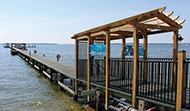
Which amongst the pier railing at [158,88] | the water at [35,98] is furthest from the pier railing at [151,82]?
the water at [35,98]

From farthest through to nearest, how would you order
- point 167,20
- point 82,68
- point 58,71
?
1. point 58,71
2. point 82,68
3. point 167,20

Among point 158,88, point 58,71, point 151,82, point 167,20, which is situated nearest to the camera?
point 158,88

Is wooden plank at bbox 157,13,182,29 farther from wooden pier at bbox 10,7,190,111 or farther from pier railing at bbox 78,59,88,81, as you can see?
pier railing at bbox 78,59,88,81

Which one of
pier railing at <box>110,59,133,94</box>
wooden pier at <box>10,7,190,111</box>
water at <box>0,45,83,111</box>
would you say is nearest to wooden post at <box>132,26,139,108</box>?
wooden pier at <box>10,7,190,111</box>

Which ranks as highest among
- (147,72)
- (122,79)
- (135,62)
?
(135,62)

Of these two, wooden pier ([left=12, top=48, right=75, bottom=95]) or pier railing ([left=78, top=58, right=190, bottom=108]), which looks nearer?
pier railing ([left=78, top=58, right=190, bottom=108])

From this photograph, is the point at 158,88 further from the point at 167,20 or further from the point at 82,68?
the point at 82,68

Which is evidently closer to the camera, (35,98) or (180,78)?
(180,78)

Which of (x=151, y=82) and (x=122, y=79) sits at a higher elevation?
(x=151, y=82)

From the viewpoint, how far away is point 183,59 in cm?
439

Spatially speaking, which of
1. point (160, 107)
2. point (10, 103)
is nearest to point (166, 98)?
point (160, 107)

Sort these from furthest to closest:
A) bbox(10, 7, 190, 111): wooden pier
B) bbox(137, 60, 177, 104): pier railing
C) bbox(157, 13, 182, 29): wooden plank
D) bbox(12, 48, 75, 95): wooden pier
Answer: bbox(12, 48, 75, 95): wooden pier → bbox(157, 13, 182, 29): wooden plank → bbox(137, 60, 177, 104): pier railing → bbox(10, 7, 190, 111): wooden pier

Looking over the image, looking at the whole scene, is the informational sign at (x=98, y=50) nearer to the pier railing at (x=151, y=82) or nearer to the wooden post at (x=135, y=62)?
the pier railing at (x=151, y=82)

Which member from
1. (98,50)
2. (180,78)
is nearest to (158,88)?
(180,78)
